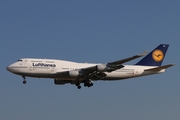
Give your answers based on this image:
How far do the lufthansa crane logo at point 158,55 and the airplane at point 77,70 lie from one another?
9.44 ft

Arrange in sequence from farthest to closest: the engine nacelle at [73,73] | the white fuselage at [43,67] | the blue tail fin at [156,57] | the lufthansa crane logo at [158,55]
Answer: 1. the lufthansa crane logo at [158,55]
2. the blue tail fin at [156,57]
3. the engine nacelle at [73,73]
4. the white fuselage at [43,67]

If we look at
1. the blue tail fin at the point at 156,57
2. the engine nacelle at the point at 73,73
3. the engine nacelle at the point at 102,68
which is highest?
the blue tail fin at the point at 156,57

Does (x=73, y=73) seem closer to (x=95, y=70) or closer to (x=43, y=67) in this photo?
(x=95, y=70)

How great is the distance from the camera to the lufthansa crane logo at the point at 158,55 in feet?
225

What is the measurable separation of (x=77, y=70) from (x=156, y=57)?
15.4m

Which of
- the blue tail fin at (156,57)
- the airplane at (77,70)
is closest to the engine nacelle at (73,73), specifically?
the airplane at (77,70)

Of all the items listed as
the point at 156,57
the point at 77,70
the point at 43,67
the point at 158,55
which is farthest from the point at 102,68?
the point at 158,55

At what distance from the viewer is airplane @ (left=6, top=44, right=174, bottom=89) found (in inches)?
2298

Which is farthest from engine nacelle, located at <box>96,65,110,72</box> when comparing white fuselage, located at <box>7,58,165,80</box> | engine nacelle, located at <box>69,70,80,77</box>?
white fuselage, located at <box>7,58,165,80</box>

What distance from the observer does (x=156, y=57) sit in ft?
226

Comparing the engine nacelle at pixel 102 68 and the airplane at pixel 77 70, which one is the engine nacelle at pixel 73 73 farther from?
the engine nacelle at pixel 102 68

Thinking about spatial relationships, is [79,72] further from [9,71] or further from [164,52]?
[164,52]

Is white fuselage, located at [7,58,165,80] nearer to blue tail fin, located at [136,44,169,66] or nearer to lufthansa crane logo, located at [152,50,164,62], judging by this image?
blue tail fin, located at [136,44,169,66]

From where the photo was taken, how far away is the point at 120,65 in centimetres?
5956
